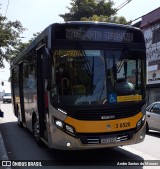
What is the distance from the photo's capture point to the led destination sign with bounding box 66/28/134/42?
346 inches

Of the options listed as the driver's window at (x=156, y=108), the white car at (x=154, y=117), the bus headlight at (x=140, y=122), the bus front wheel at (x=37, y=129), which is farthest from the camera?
the driver's window at (x=156, y=108)

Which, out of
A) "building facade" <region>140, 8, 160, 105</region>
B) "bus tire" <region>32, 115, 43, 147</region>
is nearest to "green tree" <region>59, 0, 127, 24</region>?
"building facade" <region>140, 8, 160, 105</region>

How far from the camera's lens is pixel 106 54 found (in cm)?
880

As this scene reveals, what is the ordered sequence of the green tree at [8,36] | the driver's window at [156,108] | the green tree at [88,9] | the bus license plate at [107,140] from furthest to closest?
the green tree at [88,9]
the green tree at [8,36]
the driver's window at [156,108]
the bus license plate at [107,140]

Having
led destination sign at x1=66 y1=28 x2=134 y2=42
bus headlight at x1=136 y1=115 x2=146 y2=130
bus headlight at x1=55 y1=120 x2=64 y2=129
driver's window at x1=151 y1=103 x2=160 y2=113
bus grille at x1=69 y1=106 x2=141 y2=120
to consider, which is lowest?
driver's window at x1=151 y1=103 x2=160 y2=113

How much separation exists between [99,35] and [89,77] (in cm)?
110

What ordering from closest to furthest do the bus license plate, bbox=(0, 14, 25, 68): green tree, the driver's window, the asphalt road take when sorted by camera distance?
the bus license plate
the asphalt road
the driver's window
bbox=(0, 14, 25, 68): green tree

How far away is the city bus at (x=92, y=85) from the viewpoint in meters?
8.39

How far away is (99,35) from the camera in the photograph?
895 cm

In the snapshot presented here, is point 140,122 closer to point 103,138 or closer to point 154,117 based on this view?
point 103,138

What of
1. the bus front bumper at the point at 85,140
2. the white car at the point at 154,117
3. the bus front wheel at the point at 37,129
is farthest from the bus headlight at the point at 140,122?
the white car at the point at 154,117

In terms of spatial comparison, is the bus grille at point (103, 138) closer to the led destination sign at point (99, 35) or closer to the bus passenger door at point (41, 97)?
the bus passenger door at point (41, 97)

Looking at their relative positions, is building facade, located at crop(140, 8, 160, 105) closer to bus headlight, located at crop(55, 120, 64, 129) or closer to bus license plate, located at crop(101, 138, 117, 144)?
bus license plate, located at crop(101, 138, 117, 144)

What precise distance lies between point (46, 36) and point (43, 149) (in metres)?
3.61
